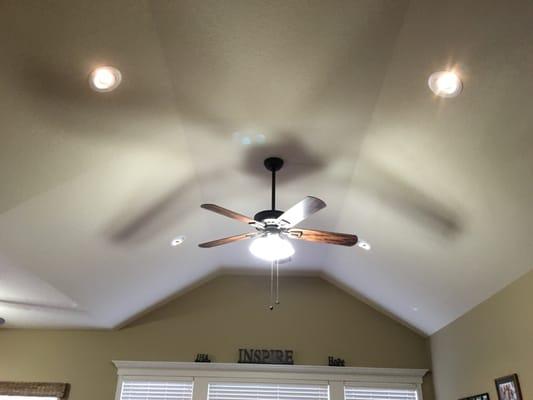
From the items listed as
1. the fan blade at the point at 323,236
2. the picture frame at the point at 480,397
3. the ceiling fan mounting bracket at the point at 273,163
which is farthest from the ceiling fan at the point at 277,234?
the picture frame at the point at 480,397

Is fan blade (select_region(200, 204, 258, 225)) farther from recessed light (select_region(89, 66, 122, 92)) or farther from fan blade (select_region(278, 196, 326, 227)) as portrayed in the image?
recessed light (select_region(89, 66, 122, 92))

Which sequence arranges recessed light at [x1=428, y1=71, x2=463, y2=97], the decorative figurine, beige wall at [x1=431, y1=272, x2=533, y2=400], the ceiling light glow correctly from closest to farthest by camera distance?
recessed light at [x1=428, y1=71, x2=463, y2=97]
the ceiling light glow
beige wall at [x1=431, y1=272, x2=533, y2=400]
the decorative figurine

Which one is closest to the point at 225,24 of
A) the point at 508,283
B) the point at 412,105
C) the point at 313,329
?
the point at 412,105

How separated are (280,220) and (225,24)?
1440mm

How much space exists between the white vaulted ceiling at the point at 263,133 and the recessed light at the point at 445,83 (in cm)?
5

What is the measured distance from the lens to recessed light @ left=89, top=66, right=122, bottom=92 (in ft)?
8.91

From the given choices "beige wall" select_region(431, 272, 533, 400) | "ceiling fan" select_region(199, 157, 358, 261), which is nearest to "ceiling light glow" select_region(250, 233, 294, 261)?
"ceiling fan" select_region(199, 157, 358, 261)

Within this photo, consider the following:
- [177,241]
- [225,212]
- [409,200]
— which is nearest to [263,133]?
[225,212]

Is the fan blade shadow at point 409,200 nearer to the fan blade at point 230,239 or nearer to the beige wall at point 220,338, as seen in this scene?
the fan blade at point 230,239

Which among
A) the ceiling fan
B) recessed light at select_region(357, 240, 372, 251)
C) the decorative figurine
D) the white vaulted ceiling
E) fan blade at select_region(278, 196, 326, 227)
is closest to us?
the white vaulted ceiling

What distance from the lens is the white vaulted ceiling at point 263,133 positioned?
246 centimetres

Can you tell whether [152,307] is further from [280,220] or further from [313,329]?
[280,220]

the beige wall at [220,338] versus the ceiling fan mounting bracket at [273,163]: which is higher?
the ceiling fan mounting bracket at [273,163]

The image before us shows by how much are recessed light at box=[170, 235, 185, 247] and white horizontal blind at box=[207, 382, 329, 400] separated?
2128 millimetres
